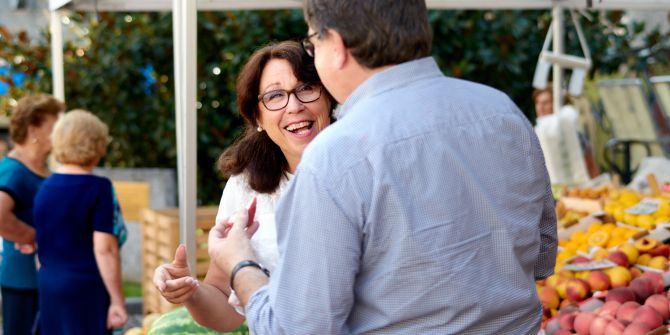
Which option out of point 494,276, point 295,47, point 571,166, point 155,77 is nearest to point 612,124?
point 571,166

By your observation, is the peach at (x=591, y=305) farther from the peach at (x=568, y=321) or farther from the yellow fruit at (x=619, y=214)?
the yellow fruit at (x=619, y=214)

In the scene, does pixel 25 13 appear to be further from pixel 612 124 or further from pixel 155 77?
pixel 612 124

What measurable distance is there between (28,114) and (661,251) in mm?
3241

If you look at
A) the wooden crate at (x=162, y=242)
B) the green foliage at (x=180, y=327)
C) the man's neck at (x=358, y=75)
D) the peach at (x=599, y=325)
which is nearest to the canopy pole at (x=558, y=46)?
the wooden crate at (x=162, y=242)

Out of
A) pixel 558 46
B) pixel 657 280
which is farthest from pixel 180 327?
pixel 558 46

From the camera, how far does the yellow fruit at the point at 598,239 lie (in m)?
4.48

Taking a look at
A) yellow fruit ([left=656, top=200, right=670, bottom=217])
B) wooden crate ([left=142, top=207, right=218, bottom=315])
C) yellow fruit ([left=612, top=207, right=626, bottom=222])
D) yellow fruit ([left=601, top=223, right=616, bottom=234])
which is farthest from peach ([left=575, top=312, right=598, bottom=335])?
wooden crate ([left=142, top=207, right=218, bottom=315])

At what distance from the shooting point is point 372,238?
165cm

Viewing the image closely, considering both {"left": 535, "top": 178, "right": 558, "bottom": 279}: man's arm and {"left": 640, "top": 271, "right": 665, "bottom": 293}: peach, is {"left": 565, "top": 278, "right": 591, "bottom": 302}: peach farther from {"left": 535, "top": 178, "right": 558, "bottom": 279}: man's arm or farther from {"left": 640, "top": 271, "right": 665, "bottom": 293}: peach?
{"left": 535, "top": 178, "right": 558, "bottom": 279}: man's arm

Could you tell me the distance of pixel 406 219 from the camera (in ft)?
5.36

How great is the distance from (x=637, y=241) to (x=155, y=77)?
5779 millimetres

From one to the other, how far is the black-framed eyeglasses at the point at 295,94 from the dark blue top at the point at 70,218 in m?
2.21

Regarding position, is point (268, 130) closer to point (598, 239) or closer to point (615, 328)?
point (615, 328)

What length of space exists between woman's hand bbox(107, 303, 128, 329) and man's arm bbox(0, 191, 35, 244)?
2.01 ft
